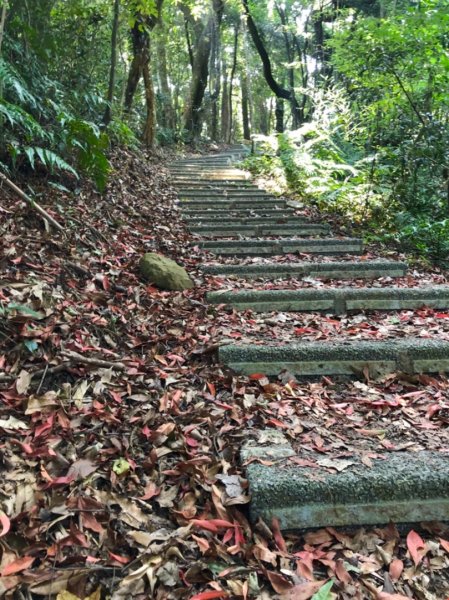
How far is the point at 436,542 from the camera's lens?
5.41 ft

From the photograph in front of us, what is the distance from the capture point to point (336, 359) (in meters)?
2.71

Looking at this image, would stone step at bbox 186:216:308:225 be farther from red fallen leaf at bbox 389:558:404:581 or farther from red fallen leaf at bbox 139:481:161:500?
red fallen leaf at bbox 389:558:404:581

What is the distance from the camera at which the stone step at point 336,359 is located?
8.79 ft

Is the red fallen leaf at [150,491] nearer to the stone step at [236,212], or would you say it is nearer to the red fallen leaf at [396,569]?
the red fallen leaf at [396,569]

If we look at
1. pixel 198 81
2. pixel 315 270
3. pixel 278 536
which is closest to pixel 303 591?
pixel 278 536

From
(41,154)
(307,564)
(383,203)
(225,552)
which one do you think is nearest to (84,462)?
(225,552)

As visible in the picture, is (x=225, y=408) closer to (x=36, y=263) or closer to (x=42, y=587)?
(x=42, y=587)

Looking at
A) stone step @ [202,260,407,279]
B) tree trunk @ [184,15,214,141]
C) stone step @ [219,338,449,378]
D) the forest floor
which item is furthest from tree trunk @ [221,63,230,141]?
stone step @ [219,338,449,378]

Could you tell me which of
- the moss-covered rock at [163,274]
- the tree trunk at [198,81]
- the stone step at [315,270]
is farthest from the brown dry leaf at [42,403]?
the tree trunk at [198,81]

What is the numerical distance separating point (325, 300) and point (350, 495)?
80.2 inches

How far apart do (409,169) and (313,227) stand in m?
1.56

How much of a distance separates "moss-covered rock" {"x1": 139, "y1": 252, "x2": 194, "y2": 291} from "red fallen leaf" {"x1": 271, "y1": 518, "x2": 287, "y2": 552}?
89.8 inches

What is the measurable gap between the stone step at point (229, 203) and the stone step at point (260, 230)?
4.43 ft

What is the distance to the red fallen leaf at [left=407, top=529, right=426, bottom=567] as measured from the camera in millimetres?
1584
